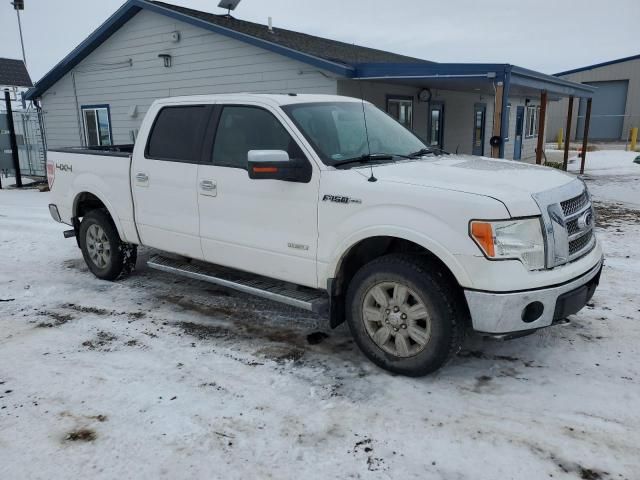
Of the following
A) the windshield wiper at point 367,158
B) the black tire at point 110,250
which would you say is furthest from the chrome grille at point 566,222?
the black tire at point 110,250

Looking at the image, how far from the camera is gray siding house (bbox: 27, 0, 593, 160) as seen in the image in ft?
34.9

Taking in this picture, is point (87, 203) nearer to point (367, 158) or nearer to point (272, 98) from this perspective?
point (272, 98)

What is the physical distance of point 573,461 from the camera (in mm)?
2764

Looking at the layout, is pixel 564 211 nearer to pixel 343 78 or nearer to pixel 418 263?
pixel 418 263

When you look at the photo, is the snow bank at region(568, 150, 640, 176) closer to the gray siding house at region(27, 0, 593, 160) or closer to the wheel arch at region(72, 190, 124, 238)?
the gray siding house at region(27, 0, 593, 160)

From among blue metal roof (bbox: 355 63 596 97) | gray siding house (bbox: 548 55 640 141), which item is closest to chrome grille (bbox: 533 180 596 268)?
blue metal roof (bbox: 355 63 596 97)

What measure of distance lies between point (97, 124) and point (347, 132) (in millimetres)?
14099

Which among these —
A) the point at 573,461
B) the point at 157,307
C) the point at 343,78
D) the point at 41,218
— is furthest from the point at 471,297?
the point at 41,218

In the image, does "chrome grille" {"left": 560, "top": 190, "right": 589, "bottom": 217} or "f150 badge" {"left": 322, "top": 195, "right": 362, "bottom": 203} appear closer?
"chrome grille" {"left": 560, "top": 190, "right": 589, "bottom": 217}

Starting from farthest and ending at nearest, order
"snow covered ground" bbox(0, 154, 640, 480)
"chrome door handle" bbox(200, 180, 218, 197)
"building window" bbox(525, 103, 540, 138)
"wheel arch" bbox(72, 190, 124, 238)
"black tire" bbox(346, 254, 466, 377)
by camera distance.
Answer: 1. "building window" bbox(525, 103, 540, 138)
2. "wheel arch" bbox(72, 190, 124, 238)
3. "chrome door handle" bbox(200, 180, 218, 197)
4. "black tire" bbox(346, 254, 466, 377)
5. "snow covered ground" bbox(0, 154, 640, 480)

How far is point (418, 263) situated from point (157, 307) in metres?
2.82

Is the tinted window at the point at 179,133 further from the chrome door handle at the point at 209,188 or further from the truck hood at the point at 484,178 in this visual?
the truck hood at the point at 484,178

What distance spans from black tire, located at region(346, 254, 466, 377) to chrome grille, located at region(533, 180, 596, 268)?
2.16ft

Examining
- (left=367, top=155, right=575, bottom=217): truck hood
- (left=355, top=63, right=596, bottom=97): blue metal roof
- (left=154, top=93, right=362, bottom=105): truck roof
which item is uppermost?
(left=355, top=63, right=596, bottom=97): blue metal roof
